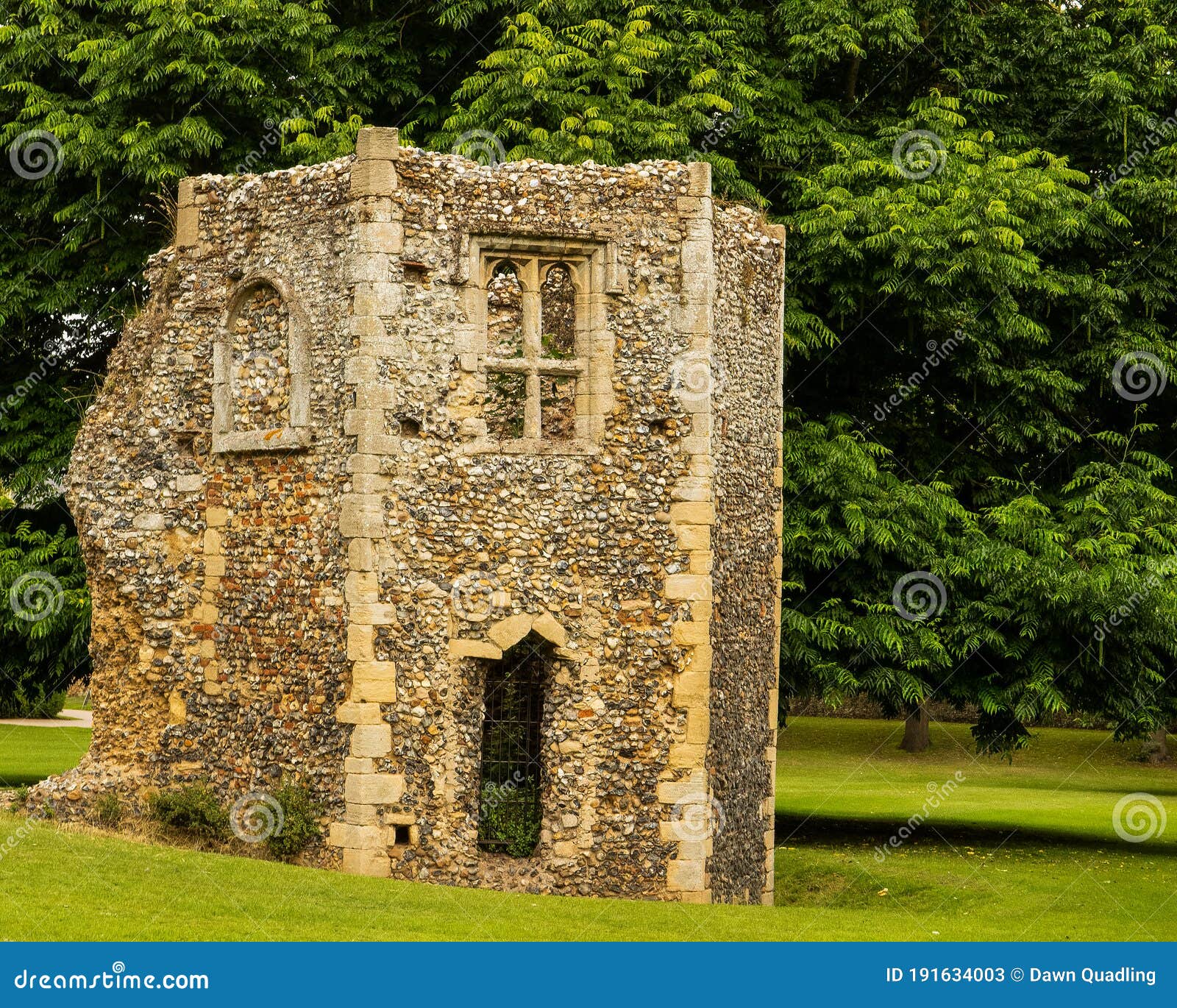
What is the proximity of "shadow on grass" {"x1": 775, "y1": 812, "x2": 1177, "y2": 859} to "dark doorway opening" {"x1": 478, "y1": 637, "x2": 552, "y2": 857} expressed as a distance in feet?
21.3

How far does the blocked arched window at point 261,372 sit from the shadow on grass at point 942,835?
925 cm

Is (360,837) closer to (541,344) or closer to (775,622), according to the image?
(541,344)

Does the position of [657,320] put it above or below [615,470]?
above

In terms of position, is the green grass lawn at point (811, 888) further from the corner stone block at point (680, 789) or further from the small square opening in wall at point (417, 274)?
the small square opening in wall at point (417, 274)

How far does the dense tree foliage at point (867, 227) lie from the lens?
1955 cm

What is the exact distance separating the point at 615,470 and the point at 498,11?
9.17 metres

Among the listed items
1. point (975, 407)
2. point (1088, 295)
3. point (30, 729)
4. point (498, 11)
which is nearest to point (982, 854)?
point (975, 407)

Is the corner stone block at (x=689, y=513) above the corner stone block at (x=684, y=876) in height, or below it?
above

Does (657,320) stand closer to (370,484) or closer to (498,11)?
(370,484)

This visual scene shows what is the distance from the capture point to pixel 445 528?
48.4 ft

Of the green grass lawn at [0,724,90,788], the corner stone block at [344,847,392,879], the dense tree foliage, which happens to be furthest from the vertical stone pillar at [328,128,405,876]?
the green grass lawn at [0,724,90,788]

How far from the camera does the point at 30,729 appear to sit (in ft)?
109

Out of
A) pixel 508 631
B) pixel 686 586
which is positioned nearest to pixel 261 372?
pixel 508 631

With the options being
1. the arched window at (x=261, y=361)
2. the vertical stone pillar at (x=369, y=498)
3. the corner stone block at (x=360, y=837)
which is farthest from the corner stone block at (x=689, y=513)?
the corner stone block at (x=360, y=837)
